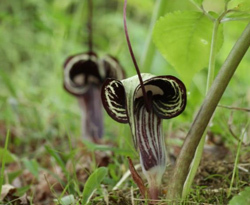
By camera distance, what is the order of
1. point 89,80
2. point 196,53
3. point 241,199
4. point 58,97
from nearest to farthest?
point 241,199, point 196,53, point 89,80, point 58,97

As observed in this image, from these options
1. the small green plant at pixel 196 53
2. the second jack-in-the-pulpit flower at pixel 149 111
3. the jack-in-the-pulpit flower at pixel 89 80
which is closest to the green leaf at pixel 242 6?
the small green plant at pixel 196 53

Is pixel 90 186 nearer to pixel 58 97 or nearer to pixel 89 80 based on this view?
pixel 89 80

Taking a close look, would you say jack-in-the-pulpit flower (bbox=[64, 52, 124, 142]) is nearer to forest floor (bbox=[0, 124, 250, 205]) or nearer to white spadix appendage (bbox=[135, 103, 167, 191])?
forest floor (bbox=[0, 124, 250, 205])

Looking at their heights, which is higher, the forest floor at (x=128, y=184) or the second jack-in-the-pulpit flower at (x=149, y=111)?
the second jack-in-the-pulpit flower at (x=149, y=111)

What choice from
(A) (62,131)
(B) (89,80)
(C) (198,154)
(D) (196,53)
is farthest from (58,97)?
(C) (198,154)

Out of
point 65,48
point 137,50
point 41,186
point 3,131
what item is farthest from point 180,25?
point 137,50

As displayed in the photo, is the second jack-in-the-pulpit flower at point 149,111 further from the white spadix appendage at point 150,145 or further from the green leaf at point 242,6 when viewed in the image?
the green leaf at point 242,6

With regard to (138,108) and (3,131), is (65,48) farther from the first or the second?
(138,108)
